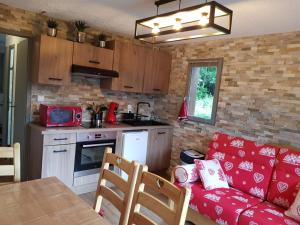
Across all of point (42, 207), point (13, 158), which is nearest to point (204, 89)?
point (13, 158)

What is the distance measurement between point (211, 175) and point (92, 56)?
2.13 meters

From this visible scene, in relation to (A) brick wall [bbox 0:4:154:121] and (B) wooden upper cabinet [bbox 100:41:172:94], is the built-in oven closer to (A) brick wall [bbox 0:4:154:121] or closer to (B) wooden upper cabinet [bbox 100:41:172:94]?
(A) brick wall [bbox 0:4:154:121]

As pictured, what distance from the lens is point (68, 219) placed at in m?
1.19

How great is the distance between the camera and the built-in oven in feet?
9.85

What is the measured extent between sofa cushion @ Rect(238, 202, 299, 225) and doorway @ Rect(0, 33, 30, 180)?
8.96 feet

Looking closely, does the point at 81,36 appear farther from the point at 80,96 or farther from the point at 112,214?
the point at 112,214

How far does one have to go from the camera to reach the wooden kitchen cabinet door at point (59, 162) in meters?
2.74

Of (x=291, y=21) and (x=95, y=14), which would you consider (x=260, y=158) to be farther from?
(x=95, y=14)

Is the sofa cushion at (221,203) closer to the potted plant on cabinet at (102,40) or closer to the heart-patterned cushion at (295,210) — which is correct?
the heart-patterned cushion at (295,210)

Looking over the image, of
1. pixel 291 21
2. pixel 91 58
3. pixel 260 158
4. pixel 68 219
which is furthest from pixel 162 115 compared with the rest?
pixel 68 219

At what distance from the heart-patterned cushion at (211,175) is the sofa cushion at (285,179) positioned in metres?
0.50

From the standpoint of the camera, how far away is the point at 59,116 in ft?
9.70

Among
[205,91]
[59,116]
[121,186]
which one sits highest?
[205,91]

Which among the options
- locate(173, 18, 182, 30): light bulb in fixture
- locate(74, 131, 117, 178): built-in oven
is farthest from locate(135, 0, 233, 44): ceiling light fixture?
locate(74, 131, 117, 178): built-in oven
